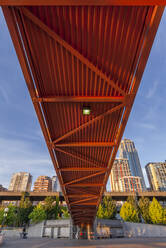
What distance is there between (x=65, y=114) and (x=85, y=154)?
5.72 m

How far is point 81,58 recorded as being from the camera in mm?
6422

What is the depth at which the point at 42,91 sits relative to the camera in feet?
27.2

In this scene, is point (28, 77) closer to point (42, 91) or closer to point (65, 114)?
point (42, 91)

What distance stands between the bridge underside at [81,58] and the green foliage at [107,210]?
49355 millimetres

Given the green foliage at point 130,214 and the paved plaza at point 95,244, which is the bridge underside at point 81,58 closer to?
the paved plaza at point 95,244

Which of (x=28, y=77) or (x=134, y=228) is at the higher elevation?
(x=28, y=77)

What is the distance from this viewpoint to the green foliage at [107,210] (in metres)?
51.2

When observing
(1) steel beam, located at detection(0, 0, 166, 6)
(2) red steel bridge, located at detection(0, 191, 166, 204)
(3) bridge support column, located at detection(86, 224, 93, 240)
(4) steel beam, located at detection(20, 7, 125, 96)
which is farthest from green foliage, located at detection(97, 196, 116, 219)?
(1) steel beam, located at detection(0, 0, 166, 6)

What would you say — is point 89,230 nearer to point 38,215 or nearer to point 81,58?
point 38,215

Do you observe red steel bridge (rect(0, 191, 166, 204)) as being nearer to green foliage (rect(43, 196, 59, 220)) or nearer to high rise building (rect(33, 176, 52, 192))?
green foliage (rect(43, 196, 59, 220))

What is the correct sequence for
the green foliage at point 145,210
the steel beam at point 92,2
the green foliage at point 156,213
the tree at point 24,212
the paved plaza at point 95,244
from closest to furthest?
the steel beam at point 92,2
the paved plaza at point 95,244
the green foliage at point 156,213
the green foliage at point 145,210
the tree at point 24,212

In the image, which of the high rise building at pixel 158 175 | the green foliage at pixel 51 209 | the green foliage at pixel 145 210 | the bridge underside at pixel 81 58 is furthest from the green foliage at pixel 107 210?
the high rise building at pixel 158 175

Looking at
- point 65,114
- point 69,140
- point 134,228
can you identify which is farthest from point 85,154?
point 134,228

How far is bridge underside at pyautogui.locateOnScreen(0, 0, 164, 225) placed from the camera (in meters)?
5.13
